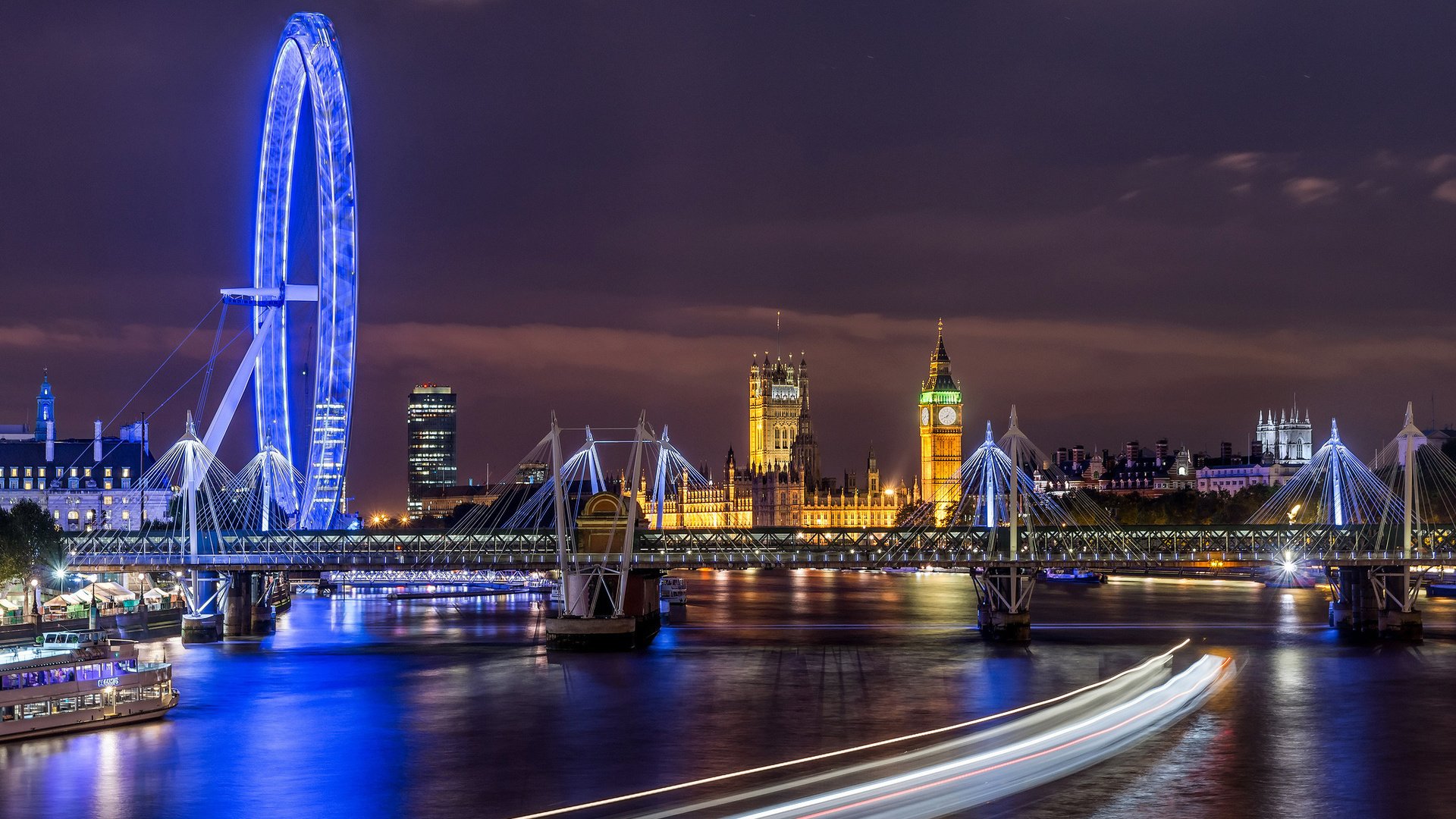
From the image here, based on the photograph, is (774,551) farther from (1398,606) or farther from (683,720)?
(683,720)

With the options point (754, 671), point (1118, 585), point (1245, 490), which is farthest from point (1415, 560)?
point (1245, 490)

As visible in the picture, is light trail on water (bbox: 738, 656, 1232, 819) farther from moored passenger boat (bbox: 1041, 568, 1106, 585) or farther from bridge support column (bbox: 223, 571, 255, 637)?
moored passenger boat (bbox: 1041, 568, 1106, 585)

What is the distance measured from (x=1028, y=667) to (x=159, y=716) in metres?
29.6

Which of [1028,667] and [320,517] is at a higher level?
[320,517]

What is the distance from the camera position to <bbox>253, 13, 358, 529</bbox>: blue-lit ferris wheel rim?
76.1 meters

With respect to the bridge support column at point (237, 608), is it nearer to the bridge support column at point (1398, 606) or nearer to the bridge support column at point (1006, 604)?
the bridge support column at point (1006, 604)

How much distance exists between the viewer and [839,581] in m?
183

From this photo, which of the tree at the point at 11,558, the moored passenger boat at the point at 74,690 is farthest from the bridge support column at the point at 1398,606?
the tree at the point at 11,558

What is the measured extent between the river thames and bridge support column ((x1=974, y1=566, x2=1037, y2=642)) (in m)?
1.21

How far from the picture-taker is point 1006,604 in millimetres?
79562

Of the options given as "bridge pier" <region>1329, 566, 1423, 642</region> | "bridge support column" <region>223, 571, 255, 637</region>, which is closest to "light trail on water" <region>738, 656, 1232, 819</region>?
"bridge pier" <region>1329, 566, 1423, 642</region>

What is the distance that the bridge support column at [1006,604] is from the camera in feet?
257

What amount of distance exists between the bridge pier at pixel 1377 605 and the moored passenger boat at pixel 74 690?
167ft

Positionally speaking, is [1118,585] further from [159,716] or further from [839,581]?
[159,716]
